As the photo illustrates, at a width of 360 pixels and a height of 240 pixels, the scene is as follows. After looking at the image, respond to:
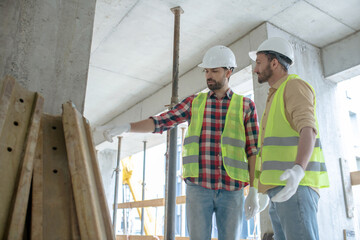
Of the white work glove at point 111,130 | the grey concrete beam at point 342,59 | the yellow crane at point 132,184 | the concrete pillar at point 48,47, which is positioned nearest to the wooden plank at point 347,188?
the grey concrete beam at point 342,59

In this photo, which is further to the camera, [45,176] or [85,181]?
[45,176]

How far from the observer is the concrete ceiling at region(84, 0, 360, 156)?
4.36 metres

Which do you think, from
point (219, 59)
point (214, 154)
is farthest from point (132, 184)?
Result: point (214, 154)

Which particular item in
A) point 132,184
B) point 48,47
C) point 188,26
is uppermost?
point 188,26

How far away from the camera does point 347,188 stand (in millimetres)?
4383

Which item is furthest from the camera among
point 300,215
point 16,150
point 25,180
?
point 300,215

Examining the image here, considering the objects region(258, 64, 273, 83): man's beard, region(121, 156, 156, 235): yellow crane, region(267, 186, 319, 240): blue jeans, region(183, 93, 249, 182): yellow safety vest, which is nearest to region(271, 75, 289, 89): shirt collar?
region(258, 64, 273, 83): man's beard

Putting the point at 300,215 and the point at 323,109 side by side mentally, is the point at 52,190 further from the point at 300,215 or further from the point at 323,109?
the point at 323,109

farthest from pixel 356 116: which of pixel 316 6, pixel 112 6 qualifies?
pixel 112 6

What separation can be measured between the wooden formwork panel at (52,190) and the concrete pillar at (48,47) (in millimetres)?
407

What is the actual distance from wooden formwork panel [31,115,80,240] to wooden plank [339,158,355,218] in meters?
3.71

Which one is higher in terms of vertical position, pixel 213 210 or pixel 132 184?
pixel 132 184

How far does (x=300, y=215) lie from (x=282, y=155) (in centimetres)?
38

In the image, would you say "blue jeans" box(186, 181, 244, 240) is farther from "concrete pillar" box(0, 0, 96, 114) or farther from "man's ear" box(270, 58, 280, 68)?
"concrete pillar" box(0, 0, 96, 114)
